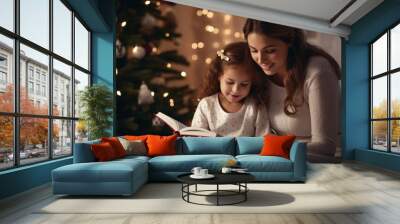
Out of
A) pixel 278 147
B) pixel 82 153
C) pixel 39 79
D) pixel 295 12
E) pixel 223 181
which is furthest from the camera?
pixel 295 12

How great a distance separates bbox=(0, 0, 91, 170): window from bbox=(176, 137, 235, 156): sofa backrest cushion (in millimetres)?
2136

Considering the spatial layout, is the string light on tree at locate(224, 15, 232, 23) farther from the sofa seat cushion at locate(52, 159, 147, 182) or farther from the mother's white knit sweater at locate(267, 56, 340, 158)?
the sofa seat cushion at locate(52, 159, 147, 182)

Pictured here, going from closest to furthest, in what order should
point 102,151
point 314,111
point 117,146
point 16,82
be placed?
point 16,82 < point 102,151 < point 117,146 < point 314,111

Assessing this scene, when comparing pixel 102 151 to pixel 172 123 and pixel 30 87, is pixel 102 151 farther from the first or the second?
pixel 172 123

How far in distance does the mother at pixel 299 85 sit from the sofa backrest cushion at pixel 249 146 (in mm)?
1964

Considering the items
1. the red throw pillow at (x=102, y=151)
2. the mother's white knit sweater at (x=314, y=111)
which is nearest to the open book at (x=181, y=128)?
the mother's white knit sweater at (x=314, y=111)

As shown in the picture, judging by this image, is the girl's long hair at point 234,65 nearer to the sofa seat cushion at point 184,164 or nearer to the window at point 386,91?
the window at point 386,91

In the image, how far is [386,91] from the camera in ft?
26.9

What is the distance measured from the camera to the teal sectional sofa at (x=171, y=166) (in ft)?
15.7

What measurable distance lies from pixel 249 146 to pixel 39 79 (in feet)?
11.9

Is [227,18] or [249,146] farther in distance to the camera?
[227,18]

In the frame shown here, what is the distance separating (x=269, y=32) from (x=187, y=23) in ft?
6.20

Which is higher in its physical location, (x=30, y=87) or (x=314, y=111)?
(x=30, y=87)

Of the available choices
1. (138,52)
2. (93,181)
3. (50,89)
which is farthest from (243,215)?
(138,52)
